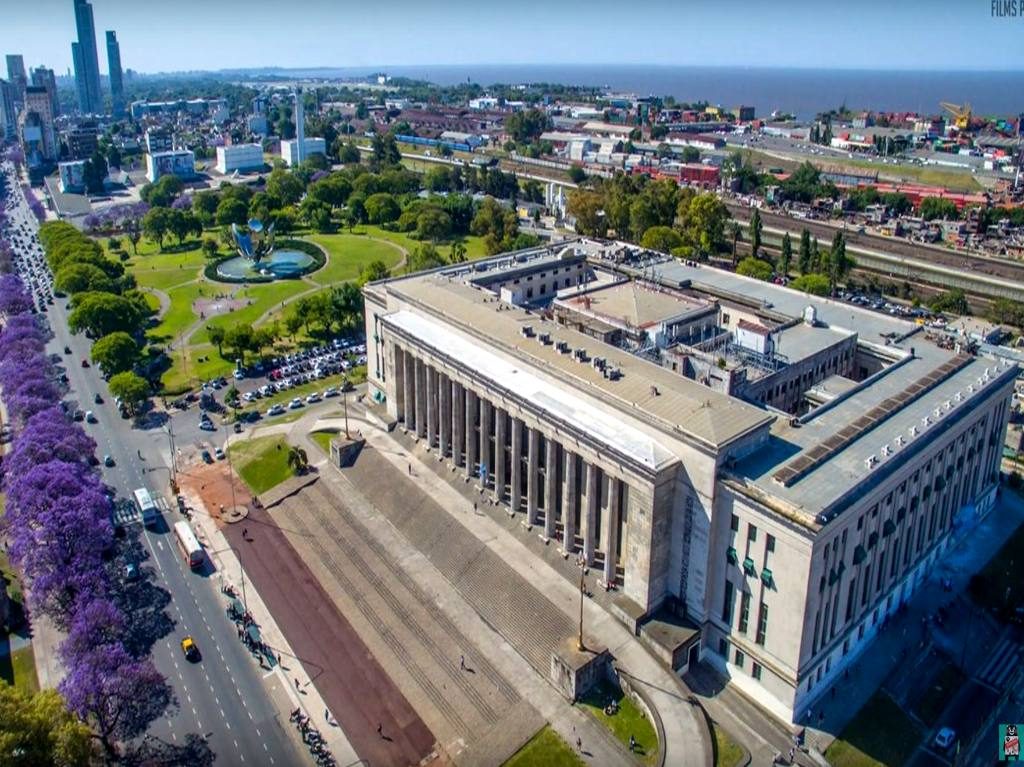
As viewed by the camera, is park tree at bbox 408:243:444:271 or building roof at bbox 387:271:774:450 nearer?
building roof at bbox 387:271:774:450

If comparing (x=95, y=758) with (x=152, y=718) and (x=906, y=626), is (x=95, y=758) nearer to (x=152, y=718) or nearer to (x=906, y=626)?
(x=152, y=718)

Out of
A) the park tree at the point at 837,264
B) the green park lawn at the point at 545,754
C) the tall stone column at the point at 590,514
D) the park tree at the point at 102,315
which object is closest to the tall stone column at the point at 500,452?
the tall stone column at the point at 590,514

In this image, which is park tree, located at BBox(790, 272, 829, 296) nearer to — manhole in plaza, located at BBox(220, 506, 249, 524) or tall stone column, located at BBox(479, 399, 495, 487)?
tall stone column, located at BBox(479, 399, 495, 487)

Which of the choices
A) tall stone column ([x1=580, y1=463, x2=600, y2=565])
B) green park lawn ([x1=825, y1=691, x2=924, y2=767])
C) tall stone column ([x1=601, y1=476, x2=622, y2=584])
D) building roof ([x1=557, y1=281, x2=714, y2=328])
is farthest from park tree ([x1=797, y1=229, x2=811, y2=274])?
green park lawn ([x1=825, y1=691, x2=924, y2=767])

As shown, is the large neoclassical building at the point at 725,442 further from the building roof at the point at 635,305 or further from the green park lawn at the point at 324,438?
the green park lawn at the point at 324,438

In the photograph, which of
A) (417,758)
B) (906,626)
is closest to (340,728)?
(417,758)
